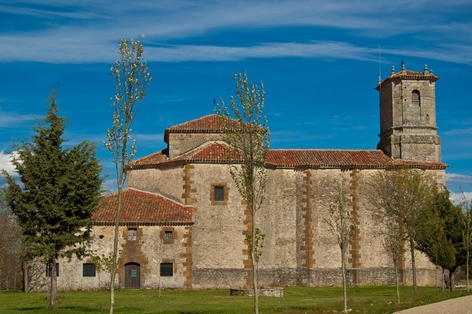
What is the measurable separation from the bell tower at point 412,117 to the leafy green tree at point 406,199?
4.12 metres

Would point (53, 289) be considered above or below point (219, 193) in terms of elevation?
below

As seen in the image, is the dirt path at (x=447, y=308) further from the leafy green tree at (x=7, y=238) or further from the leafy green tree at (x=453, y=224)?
the leafy green tree at (x=7, y=238)

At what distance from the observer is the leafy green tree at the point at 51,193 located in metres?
26.3

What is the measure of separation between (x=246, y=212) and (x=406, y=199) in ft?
31.3

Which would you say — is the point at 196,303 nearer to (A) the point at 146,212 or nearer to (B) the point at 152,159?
(A) the point at 146,212

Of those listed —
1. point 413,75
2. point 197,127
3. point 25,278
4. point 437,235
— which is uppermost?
point 413,75

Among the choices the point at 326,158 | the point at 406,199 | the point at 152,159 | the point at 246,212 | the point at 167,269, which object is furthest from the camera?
the point at 326,158

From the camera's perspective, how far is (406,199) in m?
34.4

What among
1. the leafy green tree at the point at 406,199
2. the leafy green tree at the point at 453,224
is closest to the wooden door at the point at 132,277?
the leafy green tree at the point at 406,199

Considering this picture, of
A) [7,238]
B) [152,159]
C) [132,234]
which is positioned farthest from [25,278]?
[7,238]

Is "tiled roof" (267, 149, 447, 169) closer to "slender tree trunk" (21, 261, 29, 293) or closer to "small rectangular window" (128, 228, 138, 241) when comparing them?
"small rectangular window" (128, 228, 138, 241)

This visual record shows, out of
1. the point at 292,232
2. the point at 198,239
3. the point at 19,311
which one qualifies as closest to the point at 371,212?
the point at 292,232

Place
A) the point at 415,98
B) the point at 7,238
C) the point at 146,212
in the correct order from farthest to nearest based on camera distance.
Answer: the point at 7,238 < the point at 415,98 < the point at 146,212

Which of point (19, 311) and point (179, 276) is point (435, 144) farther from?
point (19, 311)
